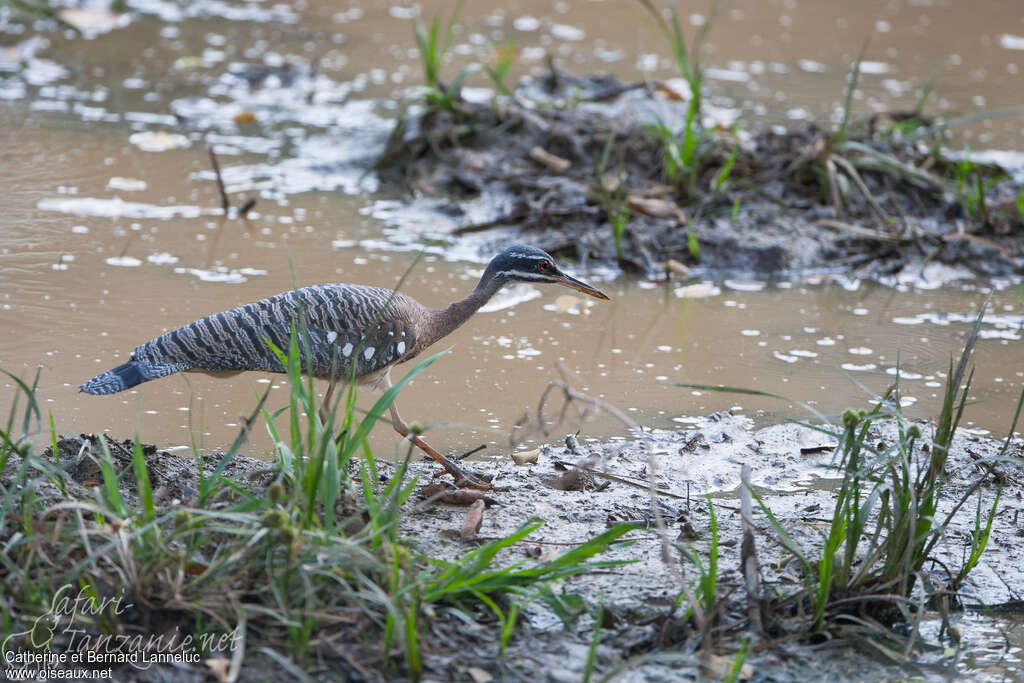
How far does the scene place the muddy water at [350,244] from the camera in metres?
5.27

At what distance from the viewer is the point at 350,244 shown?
6816 millimetres

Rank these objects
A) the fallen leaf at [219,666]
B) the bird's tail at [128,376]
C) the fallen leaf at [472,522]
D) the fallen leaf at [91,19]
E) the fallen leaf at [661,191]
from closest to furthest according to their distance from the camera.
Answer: the fallen leaf at [219,666] < the fallen leaf at [472,522] < the bird's tail at [128,376] < the fallen leaf at [661,191] < the fallen leaf at [91,19]

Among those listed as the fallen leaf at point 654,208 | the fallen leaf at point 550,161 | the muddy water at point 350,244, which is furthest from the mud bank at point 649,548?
the fallen leaf at point 550,161

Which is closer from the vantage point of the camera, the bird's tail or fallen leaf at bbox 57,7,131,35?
the bird's tail

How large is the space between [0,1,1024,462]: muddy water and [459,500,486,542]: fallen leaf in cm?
39

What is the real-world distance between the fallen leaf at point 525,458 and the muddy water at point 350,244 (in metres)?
0.16

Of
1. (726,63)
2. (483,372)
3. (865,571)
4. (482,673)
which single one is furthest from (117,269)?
(726,63)

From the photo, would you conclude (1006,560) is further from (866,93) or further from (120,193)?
(866,93)

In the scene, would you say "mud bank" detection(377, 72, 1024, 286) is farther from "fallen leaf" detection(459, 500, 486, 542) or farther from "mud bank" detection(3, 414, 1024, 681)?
"fallen leaf" detection(459, 500, 486, 542)

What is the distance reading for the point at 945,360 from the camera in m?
5.80

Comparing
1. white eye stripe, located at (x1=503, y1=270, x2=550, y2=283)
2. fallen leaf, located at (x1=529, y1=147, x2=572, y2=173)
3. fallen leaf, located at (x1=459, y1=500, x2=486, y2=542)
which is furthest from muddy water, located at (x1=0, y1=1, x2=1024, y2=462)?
fallen leaf, located at (x1=529, y1=147, x2=572, y2=173)

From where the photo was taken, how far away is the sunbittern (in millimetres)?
4363

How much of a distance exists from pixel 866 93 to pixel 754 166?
2.83 meters

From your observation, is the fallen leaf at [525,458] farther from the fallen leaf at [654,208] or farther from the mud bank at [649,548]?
the fallen leaf at [654,208]
